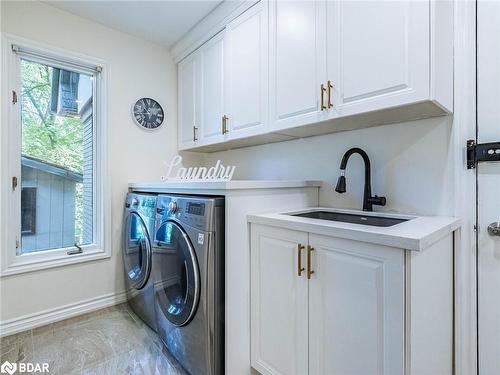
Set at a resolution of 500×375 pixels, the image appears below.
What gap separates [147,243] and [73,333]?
81cm

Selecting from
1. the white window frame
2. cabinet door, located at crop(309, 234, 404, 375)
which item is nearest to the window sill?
the white window frame

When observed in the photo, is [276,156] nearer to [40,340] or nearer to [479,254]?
[479,254]

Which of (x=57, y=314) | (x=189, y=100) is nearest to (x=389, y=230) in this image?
(x=189, y=100)

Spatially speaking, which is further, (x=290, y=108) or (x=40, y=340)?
(x=40, y=340)

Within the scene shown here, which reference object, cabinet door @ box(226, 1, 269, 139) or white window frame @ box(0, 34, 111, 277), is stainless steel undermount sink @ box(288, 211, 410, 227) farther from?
white window frame @ box(0, 34, 111, 277)

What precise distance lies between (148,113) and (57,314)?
1.84m

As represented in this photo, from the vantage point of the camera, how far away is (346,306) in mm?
994

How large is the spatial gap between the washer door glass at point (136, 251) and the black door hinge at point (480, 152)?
188 cm

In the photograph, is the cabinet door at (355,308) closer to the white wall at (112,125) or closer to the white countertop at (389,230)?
the white countertop at (389,230)

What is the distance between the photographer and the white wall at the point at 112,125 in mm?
1942

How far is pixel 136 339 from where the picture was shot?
1.78 metres

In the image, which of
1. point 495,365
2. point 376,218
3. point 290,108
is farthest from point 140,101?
point 495,365

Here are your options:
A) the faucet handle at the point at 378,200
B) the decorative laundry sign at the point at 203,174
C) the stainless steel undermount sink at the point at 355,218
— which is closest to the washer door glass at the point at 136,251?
the decorative laundry sign at the point at 203,174

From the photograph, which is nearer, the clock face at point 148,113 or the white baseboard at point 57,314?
the white baseboard at point 57,314
